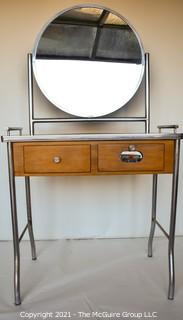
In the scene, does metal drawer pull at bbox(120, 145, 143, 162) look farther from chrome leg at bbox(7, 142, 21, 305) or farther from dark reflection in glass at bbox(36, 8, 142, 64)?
dark reflection in glass at bbox(36, 8, 142, 64)

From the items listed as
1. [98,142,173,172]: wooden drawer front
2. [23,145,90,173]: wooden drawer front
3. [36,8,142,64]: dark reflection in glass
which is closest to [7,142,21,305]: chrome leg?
[23,145,90,173]: wooden drawer front

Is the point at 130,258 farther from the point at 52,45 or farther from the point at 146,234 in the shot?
the point at 52,45

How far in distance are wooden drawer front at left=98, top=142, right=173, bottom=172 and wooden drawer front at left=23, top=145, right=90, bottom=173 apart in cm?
7

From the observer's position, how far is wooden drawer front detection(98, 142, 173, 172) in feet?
3.59

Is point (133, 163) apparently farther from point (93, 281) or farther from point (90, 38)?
point (90, 38)

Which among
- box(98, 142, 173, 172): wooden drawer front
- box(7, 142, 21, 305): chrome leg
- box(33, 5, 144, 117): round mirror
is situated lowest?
box(7, 142, 21, 305): chrome leg

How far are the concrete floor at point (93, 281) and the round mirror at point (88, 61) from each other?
2.64ft

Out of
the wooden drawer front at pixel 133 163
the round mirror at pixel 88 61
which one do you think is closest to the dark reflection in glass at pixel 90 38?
the round mirror at pixel 88 61

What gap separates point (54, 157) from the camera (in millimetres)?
1087

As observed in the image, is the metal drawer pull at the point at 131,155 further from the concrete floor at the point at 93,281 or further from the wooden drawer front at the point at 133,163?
the concrete floor at the point at 93,281

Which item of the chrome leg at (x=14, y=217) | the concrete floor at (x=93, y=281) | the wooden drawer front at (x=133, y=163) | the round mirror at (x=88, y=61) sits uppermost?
the round mirror at (x=88, y=61)

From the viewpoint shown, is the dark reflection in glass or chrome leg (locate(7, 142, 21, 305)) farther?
the dark reflection in glass

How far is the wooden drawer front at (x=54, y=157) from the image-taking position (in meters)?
1.08

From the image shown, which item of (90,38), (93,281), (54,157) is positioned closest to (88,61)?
(90,38)
